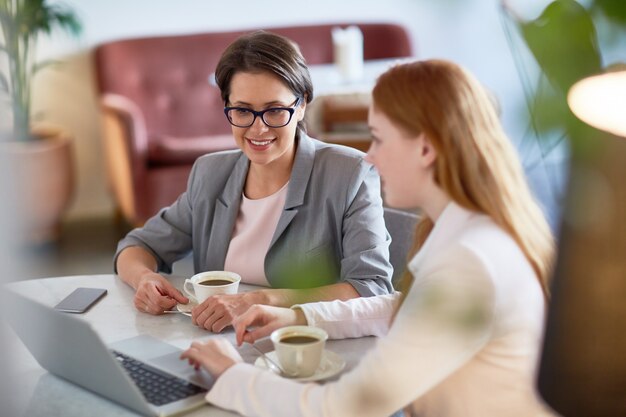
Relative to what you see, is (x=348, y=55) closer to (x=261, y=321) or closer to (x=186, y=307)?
(x=186, y=307)

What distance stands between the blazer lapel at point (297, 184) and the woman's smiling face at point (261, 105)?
0.05 meters

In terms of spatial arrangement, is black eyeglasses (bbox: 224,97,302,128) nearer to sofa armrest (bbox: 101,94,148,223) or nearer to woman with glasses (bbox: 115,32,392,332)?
woman with glasses (bbox: 115,32,392,332)

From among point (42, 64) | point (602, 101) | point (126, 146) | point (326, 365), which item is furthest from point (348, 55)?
point (602, 101)

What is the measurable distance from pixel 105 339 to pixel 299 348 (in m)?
0.45

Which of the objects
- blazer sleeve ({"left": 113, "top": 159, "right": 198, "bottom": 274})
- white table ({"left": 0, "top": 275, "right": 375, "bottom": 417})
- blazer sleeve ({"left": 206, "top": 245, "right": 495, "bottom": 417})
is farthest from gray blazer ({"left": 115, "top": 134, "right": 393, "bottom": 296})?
blazer sleeve ({"left": 206, "top": 245, "right": 495, "bottom": 417})

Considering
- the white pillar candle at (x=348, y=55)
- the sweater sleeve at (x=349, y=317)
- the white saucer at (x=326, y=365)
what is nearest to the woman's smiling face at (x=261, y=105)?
the sweater sleeve at (x=349, y=317)

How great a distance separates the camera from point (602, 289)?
13.6 inches

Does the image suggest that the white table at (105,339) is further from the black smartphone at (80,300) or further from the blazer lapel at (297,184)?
the blazer lapel at (297,184)

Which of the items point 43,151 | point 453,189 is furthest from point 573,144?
point 43,151

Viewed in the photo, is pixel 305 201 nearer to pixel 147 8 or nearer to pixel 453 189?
pixel 453 189

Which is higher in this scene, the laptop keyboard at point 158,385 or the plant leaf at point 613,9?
the plant leaf at point 613,9

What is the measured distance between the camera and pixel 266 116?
6.44 ft

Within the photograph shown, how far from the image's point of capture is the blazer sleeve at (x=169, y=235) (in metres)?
2.12

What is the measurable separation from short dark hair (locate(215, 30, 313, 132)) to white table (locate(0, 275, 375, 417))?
47cm
